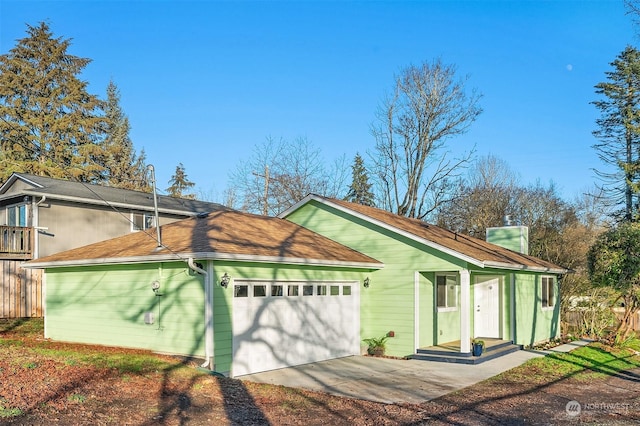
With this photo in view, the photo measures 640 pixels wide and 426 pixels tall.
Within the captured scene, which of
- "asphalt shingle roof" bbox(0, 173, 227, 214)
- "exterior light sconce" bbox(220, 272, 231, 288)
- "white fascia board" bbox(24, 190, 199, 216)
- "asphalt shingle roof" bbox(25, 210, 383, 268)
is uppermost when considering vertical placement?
"asphalt shingle roof" bbox(0, 173, 227, 214)

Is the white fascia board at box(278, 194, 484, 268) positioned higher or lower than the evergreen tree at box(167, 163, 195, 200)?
lower

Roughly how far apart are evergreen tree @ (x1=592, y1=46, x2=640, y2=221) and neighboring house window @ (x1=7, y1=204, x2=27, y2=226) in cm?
2743

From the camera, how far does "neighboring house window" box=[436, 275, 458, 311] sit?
15858 mm

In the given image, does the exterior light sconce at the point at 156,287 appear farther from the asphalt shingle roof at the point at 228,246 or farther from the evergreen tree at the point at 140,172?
the evergreen tree at the point at 140,172

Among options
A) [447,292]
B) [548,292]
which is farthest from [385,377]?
[548,292]

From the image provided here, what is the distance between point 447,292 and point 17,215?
53.9 ft

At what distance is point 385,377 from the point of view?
11867 millimetres

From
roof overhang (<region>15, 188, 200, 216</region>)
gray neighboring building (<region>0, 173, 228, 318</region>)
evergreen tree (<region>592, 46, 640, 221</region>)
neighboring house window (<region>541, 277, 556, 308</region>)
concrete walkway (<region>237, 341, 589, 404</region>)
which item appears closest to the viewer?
concrete walkway (<region>237, 341, 589, 404</region>)

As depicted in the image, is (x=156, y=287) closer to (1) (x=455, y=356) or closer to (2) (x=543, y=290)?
(1) (x=455, y=356)

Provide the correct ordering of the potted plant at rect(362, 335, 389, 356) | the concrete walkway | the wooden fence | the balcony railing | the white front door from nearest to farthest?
the concrete walkway < the potted plant at rect(362, 335, 389, 356) < the white front door < the wooden fence < the balcony railing

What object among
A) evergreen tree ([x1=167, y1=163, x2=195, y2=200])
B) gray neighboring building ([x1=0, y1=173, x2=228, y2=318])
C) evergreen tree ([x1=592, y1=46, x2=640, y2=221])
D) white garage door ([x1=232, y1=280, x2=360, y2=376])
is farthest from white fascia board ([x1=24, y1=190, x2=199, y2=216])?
evergreen tree ([x1=167, y1=163, x2=195, y2=200])

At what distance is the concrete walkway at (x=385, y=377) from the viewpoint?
10258 mm

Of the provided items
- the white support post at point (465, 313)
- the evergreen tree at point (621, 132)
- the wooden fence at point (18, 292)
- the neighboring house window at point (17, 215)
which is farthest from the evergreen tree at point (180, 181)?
the white support post at point (465, 313)

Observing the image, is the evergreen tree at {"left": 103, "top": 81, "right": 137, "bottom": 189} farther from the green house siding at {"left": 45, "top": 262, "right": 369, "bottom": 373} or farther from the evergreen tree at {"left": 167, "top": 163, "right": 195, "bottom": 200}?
the green house siding at {"left": 45, "top": 262, "right": 369, "bottom": 373}
